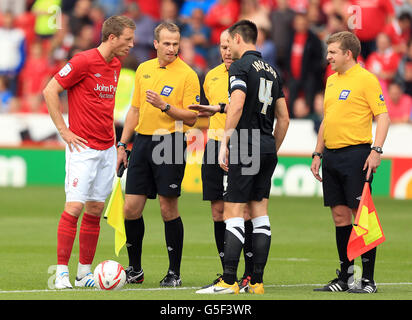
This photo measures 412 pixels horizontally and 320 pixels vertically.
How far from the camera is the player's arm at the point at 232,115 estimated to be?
333 inches

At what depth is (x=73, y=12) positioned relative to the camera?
24969 millimetres

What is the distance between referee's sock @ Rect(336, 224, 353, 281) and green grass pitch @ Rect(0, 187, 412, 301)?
362 millimetres

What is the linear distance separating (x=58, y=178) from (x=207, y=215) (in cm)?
611

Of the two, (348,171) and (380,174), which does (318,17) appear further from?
(348,171)

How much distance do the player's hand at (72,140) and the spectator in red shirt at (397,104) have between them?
12.2 m

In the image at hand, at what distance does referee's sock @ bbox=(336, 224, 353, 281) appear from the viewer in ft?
30.8

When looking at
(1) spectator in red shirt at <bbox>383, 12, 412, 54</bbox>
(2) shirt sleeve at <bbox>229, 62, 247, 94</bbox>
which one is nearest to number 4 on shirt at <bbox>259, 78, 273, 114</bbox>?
(2) shirt sleeve at <bbox>229, 62, 247, 94</bbox>

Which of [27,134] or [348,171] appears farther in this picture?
[27,134]

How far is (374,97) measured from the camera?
29.9ft

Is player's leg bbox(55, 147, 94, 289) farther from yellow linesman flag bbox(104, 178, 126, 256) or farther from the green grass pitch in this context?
yellow linesman flag bbox(104, 178, 126, 256)

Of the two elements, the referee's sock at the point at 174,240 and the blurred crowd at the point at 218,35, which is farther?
the blurred crowd at the point at 218,35

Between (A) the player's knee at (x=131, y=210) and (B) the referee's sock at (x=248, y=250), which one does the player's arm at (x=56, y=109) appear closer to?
(A) the player's knee at (x=131, y=210)

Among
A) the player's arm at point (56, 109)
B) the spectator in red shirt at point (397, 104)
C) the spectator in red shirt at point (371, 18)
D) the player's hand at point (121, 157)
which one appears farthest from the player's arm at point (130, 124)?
the spectator in red shirt at point (371, 18)
